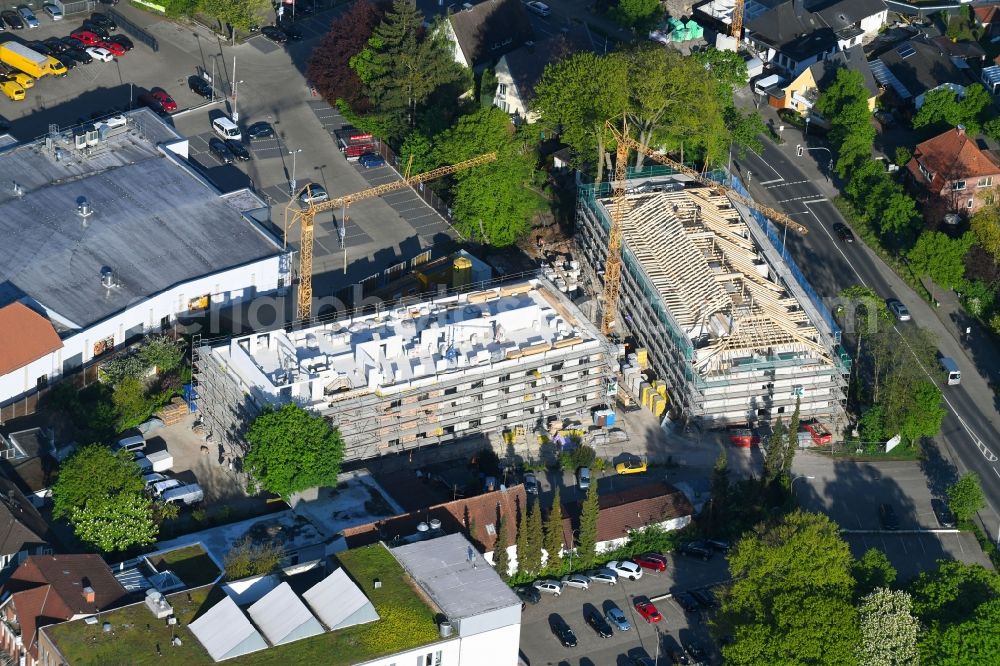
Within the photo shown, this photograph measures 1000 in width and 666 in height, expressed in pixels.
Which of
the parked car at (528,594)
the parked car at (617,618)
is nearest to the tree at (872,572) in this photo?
the parked car at (617,618)

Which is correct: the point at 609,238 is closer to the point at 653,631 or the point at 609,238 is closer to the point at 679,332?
the point at 679,332

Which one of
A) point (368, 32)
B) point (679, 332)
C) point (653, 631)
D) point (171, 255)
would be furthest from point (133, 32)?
point (653, 631)

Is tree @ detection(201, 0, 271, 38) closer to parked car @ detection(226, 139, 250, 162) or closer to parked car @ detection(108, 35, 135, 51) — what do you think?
parked car @ detection(108, 35, 135, 51)

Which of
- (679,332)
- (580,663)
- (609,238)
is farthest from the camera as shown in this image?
(609,238)

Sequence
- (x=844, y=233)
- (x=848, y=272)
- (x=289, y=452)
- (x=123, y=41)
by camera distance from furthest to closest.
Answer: (x=123, y=41)
(x=844, y=233)
(x=848, y=272)
(x=289, y=452)

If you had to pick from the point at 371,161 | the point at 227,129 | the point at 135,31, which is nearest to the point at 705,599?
the point at 371,161

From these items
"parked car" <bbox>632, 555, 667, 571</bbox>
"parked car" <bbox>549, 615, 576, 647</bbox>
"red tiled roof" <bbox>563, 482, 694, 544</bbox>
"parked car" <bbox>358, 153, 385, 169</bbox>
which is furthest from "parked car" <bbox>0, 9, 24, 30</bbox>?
"parked car" <bbox>549, 615, 576, 647</bbox>

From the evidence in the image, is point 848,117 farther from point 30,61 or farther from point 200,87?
point 30,61
